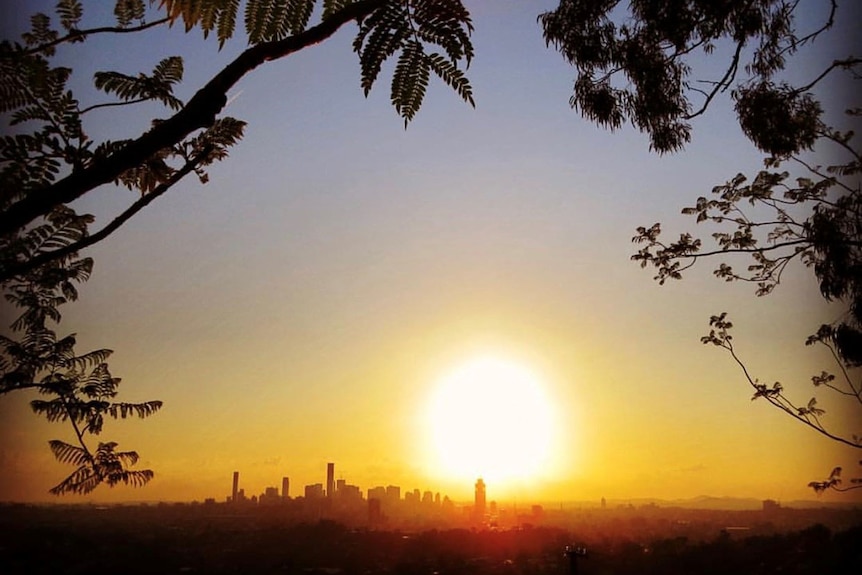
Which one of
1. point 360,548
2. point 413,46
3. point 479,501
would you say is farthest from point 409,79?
point 479,501

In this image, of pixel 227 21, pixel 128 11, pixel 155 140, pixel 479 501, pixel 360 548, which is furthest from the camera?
pixel 479 501

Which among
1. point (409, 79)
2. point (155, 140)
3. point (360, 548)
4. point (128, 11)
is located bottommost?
point (360, 548)

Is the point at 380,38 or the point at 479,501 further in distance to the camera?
the point at 479,501

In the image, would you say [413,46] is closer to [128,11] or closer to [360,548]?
[128,11]

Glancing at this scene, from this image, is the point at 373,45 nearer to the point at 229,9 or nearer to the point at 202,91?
the point at 229,9

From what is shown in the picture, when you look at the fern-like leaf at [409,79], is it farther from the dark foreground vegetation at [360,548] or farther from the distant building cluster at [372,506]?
the distant building cluster at [372,506]

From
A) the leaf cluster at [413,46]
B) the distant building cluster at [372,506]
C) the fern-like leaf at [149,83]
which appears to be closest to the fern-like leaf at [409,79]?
the leaf cluster at [413,46]

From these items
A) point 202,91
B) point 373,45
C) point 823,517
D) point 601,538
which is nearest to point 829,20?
point 373,45
